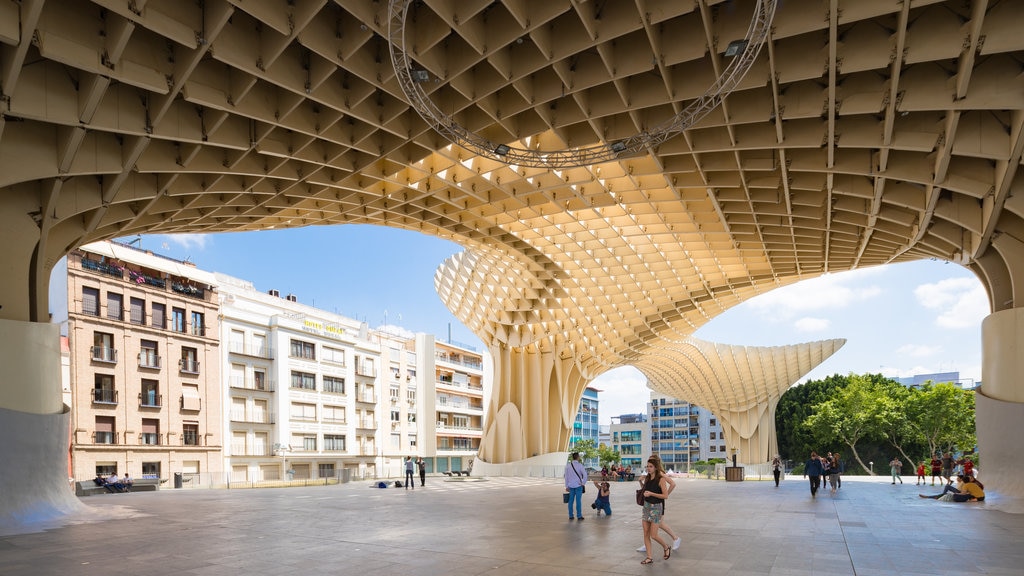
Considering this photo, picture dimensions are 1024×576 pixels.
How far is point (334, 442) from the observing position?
7519 cm

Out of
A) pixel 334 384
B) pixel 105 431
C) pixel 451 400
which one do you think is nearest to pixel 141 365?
pixel 105 431

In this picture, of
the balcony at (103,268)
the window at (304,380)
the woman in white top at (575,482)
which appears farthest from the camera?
the window at (304,380)

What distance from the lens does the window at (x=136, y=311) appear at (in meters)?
56.2

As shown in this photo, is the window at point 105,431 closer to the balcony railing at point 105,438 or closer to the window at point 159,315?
the balcony railing at point 105,438

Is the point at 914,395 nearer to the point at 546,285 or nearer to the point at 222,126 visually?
the point at 546,285

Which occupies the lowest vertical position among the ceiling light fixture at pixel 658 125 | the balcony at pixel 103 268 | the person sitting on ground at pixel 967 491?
the person sitting on ground at pixel 967 491

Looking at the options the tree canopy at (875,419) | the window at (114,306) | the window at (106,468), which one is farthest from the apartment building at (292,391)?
the tree canopy at (875,419)

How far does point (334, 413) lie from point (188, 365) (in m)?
18.6

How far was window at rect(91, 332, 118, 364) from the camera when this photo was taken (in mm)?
52812

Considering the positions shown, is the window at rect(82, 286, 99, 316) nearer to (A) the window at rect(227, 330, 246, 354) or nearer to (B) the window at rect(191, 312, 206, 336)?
(B) the window at rect(191, 312, 206, 336)

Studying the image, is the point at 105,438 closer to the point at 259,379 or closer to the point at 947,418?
the point at 259,379

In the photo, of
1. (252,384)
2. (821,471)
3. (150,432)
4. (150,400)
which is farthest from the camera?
(252,384)

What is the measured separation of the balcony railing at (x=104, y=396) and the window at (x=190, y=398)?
6.25 m

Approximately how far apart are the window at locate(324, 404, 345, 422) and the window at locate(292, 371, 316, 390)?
3047 millimetres
